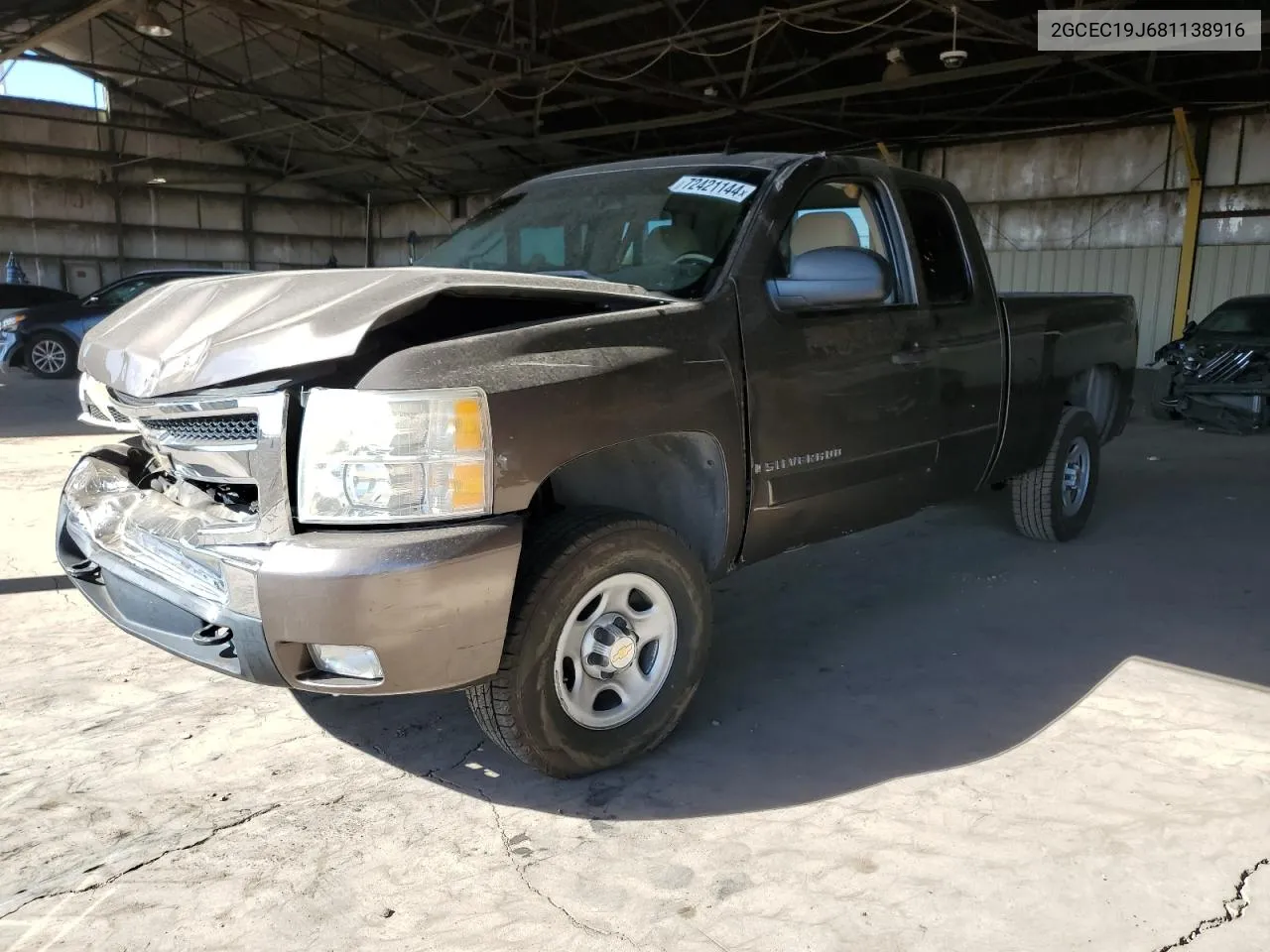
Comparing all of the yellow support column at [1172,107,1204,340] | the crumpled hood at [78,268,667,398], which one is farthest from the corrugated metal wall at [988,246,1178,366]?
the crumpled hood at [78,268,667,398]

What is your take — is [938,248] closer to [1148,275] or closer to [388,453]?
[388,453]

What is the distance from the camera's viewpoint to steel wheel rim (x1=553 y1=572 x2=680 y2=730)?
271 centimetres

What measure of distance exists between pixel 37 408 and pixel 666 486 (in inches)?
439

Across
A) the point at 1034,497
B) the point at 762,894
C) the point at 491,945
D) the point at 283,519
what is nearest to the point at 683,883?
the point at 762,894

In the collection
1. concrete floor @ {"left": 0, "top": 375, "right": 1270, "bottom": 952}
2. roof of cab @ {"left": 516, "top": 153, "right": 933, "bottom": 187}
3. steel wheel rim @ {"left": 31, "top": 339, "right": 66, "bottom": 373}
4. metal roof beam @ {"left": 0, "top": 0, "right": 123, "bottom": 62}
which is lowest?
concrete floor @ {"left": 0, "top": 375, "right": 1270, "bottom": 952}

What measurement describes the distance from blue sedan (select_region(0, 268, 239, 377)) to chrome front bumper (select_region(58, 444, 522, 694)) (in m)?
13.1

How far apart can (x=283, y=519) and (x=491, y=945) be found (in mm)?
1116

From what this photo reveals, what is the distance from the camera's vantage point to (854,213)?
386 centimetres

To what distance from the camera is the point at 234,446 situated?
241 centimetres

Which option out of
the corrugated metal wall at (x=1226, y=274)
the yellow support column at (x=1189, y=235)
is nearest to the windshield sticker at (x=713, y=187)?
the yellow support column at (x=1189, y=235)

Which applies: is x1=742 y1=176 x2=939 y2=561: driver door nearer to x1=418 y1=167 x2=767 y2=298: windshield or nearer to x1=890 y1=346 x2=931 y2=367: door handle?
x1=890 y1=346 x2=931 y2=367: door handle

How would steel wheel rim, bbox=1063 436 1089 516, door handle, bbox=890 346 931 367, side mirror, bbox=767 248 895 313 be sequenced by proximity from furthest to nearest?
steel wheel rim, bbox=1063 436 1089 516 < door handle, bbox=890 346 931 367 < side mirror, bbox=767 248 895 313

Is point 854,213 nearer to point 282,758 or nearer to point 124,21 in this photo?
point 282,758

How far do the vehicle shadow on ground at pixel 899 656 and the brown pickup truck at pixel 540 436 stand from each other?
28 centimetres
